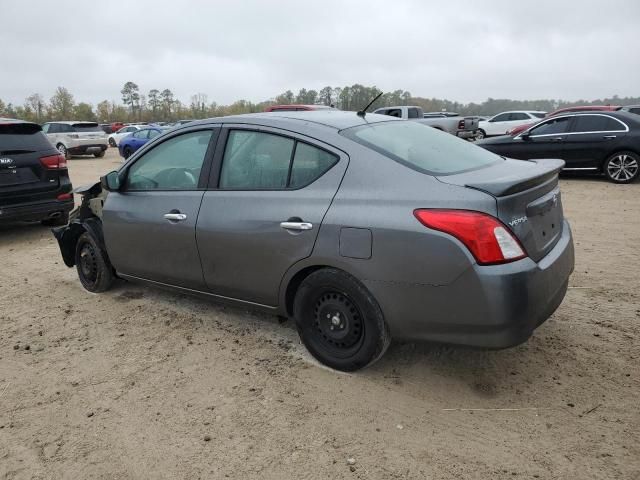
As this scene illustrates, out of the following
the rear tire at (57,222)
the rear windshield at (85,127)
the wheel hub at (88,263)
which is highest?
the rear windshield at (85,127)

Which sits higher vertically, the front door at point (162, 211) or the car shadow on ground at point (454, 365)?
the front door at point (162, 211)

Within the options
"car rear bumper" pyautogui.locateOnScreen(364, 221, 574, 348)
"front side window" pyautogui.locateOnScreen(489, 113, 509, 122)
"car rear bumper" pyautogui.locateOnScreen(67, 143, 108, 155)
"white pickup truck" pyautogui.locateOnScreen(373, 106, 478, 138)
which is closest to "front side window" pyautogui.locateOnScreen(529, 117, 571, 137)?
"white pickup truck" pyautogui.locateOnScreen(373, 106, 478, 138)

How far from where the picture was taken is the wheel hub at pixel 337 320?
10.0 ft

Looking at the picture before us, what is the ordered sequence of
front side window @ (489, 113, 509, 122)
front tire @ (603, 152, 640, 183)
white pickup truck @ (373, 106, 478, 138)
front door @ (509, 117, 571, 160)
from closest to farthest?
front tire @ (603, 152, 640, 183)
front door @ (509, 117, 571, 160)
white pickup truck @ (373, 106, 478, 138)
front side window @ (489, 113, 509, 122)

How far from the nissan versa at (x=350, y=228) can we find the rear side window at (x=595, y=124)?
822 centimetres

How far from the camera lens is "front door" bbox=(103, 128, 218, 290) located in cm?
375

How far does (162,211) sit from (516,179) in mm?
2501

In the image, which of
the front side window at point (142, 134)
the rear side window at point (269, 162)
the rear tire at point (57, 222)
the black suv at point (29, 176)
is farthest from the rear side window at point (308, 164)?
the front side window at point (142, 134)

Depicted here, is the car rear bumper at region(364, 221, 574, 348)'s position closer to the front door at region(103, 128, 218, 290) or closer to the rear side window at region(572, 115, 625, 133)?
the front door at region(103, 128, 218, 290)

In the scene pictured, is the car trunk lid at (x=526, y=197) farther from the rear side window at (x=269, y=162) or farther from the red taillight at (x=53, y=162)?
the red taillight at (x=53, y=162)

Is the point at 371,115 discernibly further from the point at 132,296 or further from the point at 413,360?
the point at 132,296

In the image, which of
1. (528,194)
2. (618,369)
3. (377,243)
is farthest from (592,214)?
(377,243)

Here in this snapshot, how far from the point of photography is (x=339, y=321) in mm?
3111

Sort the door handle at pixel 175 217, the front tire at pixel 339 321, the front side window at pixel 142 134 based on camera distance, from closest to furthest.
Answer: the front tire at pixel 339 321 < the door handle at pixel 175 217 < the front side window at pixel 142 134
